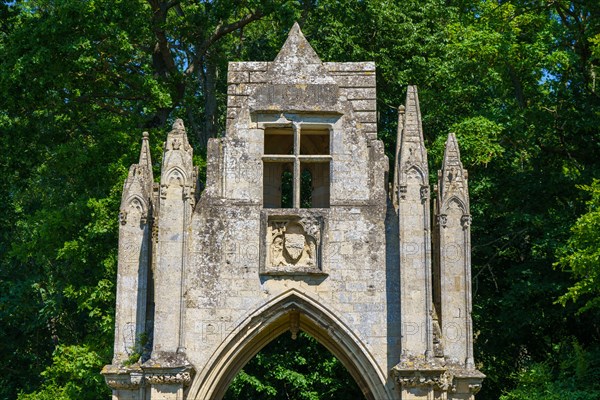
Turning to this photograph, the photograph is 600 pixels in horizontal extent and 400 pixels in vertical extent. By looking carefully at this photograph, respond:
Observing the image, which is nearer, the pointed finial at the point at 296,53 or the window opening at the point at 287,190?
the pointed finial at the point at 296,53

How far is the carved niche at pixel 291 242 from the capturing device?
68.7 feet

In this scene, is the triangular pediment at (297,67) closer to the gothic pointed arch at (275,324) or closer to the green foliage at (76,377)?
the gothic pointed arch at (275,324)

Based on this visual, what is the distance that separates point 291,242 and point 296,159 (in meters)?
1.61

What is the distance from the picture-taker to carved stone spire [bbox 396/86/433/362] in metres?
20.1

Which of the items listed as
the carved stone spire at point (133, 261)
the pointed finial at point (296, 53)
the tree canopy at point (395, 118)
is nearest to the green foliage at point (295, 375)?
the tree canopy at point (395, 118)

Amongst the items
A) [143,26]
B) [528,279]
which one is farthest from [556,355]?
[143,26]

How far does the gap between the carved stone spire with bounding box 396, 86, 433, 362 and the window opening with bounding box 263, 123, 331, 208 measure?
156cm

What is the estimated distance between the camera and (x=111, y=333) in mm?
27547

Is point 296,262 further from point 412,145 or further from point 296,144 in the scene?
point 412,145

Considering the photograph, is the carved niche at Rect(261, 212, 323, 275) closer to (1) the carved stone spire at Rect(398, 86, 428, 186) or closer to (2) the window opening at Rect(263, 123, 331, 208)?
(2) the window opening at Rect(263, 123, 331, 208)

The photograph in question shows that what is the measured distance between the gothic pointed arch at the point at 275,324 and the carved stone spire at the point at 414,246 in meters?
0.84

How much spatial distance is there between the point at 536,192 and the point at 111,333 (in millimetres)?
10235

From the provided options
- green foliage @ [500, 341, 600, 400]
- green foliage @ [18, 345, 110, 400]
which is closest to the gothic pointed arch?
green foliage @ [500, 341, 600, 400]

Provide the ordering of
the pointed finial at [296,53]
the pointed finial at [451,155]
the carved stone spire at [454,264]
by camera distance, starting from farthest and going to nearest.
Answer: the pointed finial at [296,53] → the pointed finial at [451,155] → the carved stone spire at [454,264]
